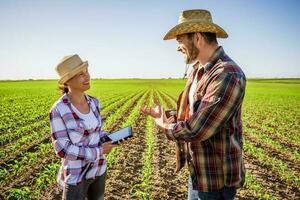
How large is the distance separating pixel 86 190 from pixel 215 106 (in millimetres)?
1875

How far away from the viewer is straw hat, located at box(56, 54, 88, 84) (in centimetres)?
322

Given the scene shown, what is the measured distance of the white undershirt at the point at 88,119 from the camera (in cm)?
317

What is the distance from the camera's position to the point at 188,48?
2.56 m

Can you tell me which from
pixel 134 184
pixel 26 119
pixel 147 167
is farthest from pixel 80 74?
pixel 26 119

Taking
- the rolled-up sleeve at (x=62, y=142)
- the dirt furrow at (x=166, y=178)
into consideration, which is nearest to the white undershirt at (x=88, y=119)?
the rolled-up sleeve at (x=62, y=142)

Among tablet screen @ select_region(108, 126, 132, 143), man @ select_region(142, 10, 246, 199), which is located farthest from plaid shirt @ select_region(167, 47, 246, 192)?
tablet screen @ select_region(108, 126, 132, 143)

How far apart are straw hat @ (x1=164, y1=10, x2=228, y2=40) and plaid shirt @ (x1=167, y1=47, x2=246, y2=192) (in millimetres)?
193

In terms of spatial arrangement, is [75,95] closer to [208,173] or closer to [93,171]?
[93,171]

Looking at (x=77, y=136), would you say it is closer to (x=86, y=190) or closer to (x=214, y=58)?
(x=86, y=190)

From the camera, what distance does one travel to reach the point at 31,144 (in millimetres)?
9914

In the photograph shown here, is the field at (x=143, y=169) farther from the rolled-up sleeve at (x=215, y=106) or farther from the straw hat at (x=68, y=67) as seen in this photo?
the rolled-up sleeve at (x=215, y=106)

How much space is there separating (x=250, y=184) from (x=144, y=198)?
2.49m

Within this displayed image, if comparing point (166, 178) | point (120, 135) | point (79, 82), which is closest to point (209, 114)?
point (120, 135)

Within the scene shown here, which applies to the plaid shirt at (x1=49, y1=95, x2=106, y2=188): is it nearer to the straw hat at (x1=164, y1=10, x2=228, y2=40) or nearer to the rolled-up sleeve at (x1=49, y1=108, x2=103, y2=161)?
the rolled-up sleeve at (x1=49, y1=108, x2=103, y2=161)
